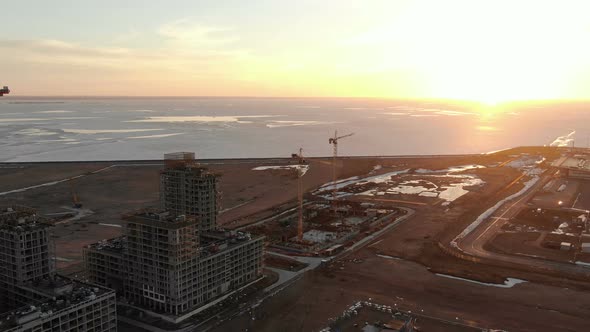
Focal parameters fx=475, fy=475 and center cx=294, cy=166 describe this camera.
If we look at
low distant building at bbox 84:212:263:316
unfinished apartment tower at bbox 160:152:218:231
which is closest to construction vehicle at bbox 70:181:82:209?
unfinished apartment tower at bbox 160:152:218:231

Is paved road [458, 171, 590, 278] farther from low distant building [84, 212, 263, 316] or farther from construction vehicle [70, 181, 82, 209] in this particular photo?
construction vehicle [70, 181, 82, 209]

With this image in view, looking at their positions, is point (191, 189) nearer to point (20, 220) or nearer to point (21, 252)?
point (20, 220)

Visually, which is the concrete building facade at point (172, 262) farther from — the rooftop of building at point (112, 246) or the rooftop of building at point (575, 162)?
the rooftop of building at point (575, 162)

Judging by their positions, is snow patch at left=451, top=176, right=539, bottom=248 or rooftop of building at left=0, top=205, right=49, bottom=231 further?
snow patch at left=451, top=176, right=539, bottom=248

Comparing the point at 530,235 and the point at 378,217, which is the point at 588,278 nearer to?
the point at 530,235

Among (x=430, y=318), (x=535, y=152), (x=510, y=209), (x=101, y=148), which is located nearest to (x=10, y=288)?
(x=430, y=318)

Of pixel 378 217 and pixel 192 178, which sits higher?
pixel 192 178

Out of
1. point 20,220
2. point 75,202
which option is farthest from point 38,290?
point 75,202
